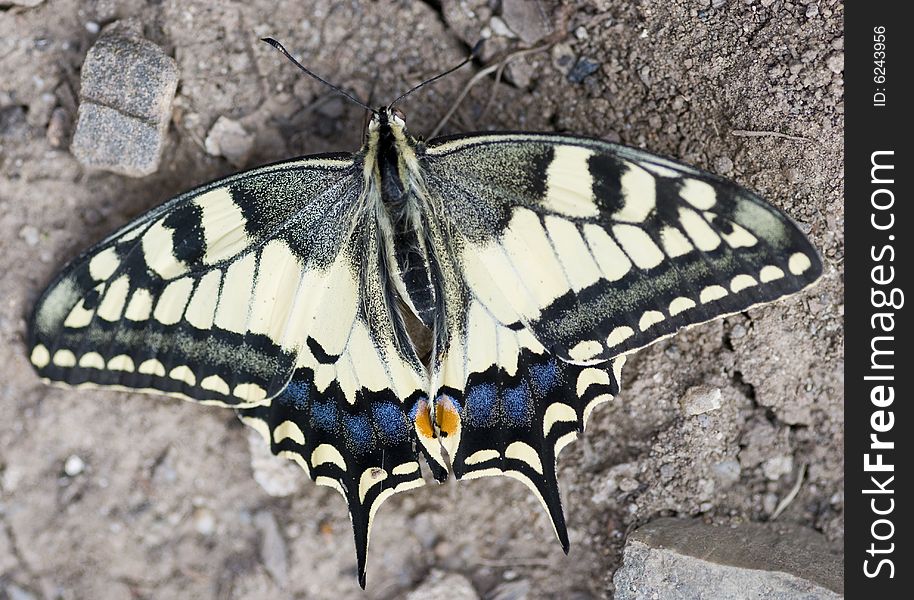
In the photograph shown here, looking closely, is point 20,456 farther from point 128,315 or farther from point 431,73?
point 431,73

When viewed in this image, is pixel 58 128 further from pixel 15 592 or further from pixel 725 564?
pixel 725 564

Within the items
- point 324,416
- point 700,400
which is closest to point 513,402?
point 324,416

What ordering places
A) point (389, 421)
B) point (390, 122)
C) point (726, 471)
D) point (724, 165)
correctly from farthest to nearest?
point (726, 471) → point (724, 165) → point (389, 421) → point (390, 122)

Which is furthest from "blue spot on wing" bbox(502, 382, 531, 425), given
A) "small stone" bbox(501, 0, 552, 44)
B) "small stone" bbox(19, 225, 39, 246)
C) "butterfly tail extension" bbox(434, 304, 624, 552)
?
"small stone" bbox(19, 225, 39, 246)

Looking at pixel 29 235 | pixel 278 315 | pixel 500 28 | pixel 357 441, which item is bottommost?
pixel 357 441

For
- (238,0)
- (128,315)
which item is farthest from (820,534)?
(238,0)
